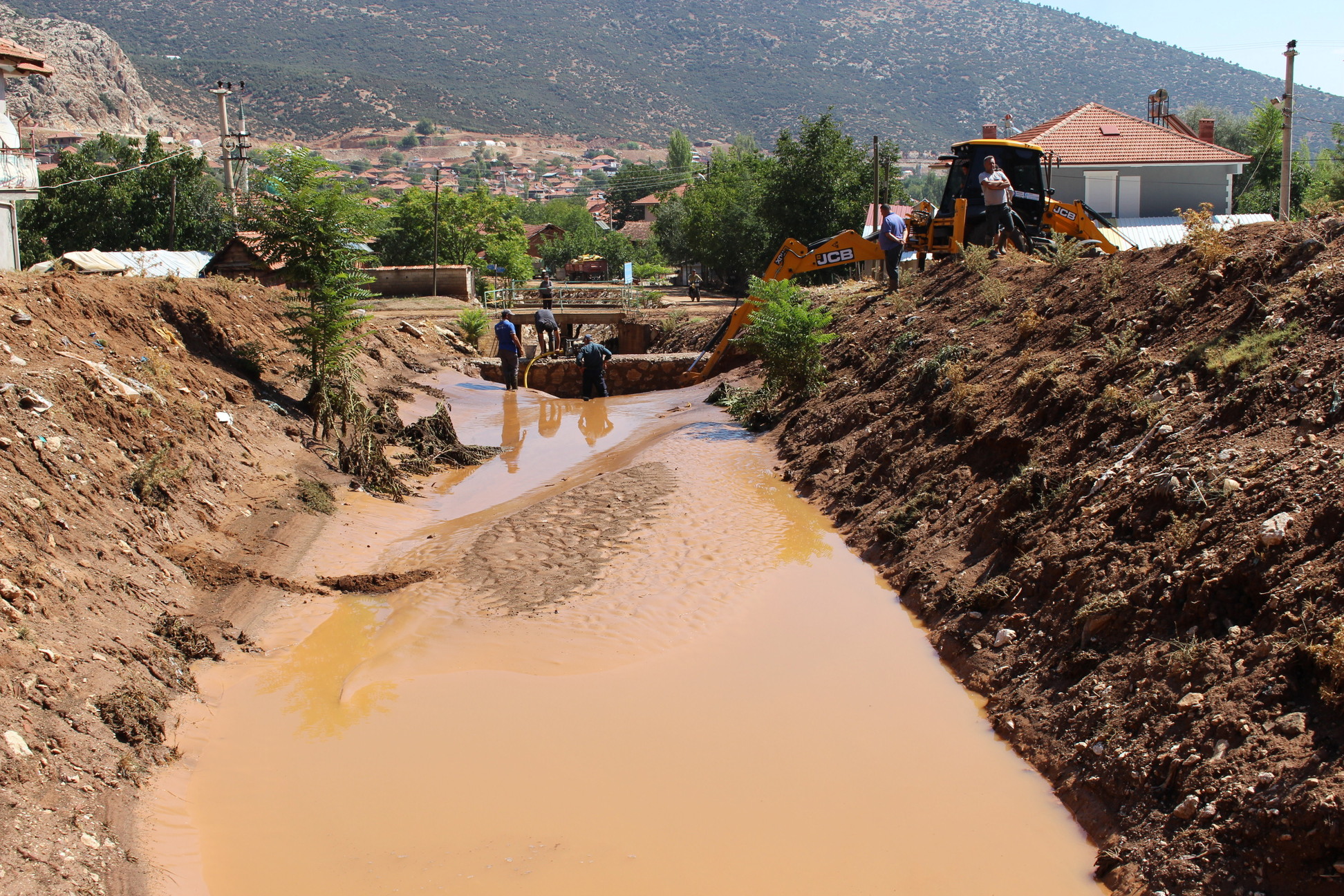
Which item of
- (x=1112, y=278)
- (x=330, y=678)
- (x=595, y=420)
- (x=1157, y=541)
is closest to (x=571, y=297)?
(x=595, y=420)

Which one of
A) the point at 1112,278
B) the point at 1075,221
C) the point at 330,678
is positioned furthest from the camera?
the point at 1075,221

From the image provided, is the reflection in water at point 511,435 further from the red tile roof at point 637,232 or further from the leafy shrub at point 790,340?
the red tile roof at point 637,232

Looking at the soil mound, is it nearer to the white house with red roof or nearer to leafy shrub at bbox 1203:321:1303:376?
leafy shrub at bbox 1203:321:1303:376

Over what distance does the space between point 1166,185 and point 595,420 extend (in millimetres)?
27584

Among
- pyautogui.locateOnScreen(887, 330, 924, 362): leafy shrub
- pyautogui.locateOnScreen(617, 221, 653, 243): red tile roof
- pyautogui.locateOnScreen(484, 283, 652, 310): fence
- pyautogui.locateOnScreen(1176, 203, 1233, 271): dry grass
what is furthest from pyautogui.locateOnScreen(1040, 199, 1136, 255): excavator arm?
pyautogui.locateOnScreen(617, 221, 653, 243): red tile roof

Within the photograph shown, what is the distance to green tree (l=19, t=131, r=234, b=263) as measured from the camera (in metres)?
42.2

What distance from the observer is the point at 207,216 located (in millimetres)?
46562

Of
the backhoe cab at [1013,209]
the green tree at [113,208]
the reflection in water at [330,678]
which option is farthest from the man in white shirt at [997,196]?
the green tree at [113,208]

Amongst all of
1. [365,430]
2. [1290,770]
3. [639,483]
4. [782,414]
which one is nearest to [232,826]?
[1290,770]

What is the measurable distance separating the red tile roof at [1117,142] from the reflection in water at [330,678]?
33.1 meters

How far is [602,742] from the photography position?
21.6 feet

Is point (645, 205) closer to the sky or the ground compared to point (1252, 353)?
closer to the sky

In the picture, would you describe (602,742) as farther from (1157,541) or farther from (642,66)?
(642,66)

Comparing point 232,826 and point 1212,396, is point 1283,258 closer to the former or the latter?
point 1212,396
